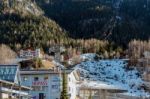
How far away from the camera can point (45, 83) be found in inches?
3083

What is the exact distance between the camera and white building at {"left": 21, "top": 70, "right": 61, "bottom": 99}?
77.3 meters

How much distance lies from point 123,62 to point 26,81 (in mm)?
90344

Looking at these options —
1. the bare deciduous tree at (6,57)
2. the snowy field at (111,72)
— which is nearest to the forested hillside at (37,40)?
the snowy field at (111,72)

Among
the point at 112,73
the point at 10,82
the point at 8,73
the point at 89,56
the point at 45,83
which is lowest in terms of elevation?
the point at 10,82

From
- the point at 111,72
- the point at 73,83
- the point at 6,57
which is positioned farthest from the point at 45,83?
the point at 111,72

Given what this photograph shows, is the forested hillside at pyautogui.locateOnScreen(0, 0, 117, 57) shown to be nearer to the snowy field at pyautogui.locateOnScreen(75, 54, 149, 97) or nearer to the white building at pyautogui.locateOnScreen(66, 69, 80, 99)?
the snowy field at pyautogui.locateOnScreen(75, 54, 149, 97)

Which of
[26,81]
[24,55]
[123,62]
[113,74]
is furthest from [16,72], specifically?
[123,62]

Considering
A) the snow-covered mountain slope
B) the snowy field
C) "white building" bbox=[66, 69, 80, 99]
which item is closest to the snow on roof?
the snowy field

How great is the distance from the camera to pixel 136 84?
119438 mm

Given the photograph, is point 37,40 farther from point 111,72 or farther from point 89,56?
point 111,72

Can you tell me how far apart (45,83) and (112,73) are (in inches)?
2894

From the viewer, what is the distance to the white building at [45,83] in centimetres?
7731

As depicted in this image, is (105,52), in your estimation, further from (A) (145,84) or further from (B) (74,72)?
(B) (74,72)

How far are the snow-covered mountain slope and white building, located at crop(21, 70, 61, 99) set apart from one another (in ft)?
→ 118
